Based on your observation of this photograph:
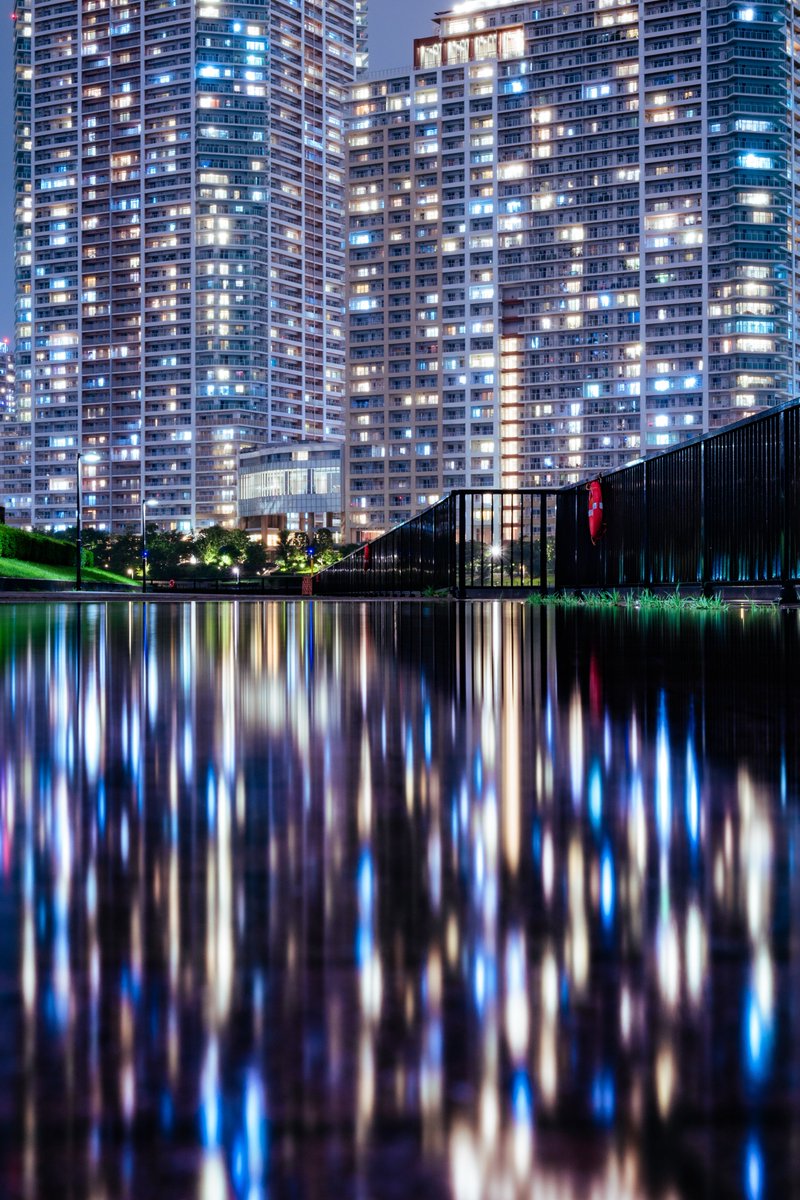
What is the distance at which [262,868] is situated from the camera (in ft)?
3.18

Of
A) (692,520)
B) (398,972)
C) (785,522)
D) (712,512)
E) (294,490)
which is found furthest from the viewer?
(294,490)

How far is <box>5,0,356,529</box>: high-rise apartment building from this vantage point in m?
138

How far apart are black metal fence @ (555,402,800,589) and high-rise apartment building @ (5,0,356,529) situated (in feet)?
400

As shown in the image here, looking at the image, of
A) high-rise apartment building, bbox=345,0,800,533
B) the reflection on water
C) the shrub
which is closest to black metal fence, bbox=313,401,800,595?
the reflection on water

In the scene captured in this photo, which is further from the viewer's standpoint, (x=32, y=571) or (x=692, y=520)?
(x=32, y=571)

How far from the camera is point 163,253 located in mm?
139750

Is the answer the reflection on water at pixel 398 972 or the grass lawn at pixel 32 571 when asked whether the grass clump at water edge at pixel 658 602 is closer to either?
the reflection on water at pixel 398 972

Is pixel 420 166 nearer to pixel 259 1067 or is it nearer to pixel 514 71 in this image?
pixel 514 71

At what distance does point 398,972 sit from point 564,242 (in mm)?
120146

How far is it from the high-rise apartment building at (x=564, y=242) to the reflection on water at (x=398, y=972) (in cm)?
10969

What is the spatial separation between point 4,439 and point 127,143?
41.8 m

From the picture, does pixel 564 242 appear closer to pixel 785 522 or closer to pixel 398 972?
pixel 785 522

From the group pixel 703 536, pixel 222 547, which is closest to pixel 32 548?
pixel 703 536

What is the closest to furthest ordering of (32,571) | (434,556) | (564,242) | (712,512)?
1. (712,512)
2. (434,556)
3. (32,571)
4. (564,242)
